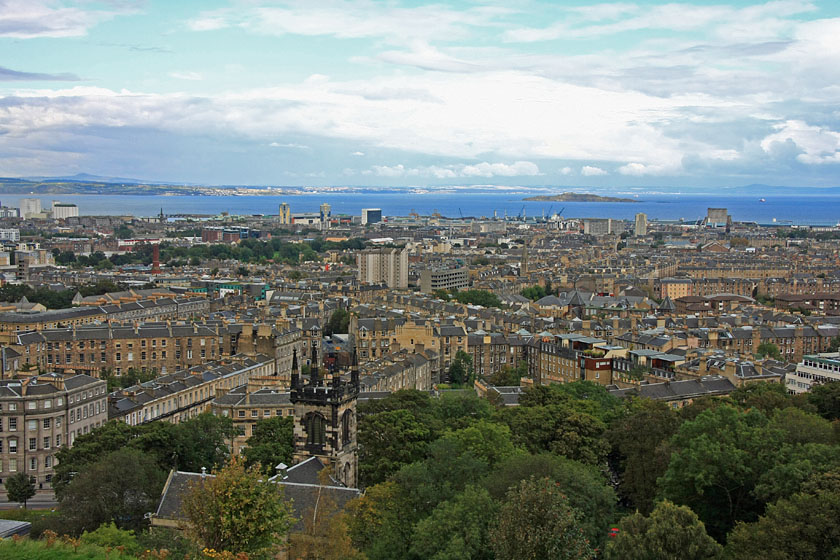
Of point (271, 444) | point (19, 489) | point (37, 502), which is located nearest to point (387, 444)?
point (271, 444)

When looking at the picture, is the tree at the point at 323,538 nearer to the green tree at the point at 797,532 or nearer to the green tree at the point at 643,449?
the green tree at the point at 797,532

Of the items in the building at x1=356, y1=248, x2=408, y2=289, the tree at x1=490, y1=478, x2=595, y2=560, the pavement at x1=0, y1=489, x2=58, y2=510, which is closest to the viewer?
the tree at x1=490, y1=478, x2=595, y2=560

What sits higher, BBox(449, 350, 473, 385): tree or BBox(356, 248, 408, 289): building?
BBox(356, 248, 408, 289): building

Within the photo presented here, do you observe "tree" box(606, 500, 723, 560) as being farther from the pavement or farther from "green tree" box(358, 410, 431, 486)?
the pavement

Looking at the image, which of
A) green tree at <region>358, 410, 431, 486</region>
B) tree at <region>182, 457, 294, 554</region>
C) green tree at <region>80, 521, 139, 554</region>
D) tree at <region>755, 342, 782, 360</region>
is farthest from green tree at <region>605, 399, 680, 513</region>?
tree at <region>755, 342, 782, 360</region>

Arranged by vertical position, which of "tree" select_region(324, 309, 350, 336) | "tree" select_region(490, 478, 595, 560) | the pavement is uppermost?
"tree" select_region(490, 478, 595, 560)

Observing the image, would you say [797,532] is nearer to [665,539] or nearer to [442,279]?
[665,539]
